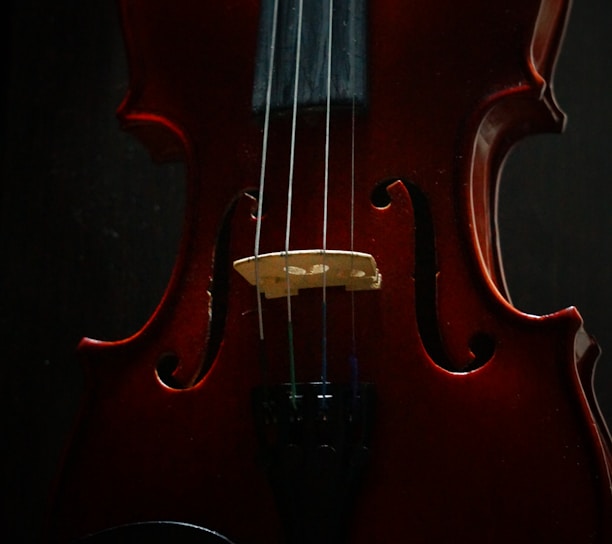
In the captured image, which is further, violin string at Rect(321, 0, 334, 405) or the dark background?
the dark background

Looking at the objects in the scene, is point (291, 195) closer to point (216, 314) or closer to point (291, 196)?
point (291, 196)

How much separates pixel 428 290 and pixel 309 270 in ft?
0.40

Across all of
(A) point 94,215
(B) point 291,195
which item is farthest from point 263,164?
(A) point 94,215

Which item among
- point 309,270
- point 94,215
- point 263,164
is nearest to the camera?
point 309,270

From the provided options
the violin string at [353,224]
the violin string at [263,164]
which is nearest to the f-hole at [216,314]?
the violin string at [263,164]

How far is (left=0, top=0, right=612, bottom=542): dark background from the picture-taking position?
4.61 ft

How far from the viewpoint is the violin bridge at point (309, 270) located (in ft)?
2.85

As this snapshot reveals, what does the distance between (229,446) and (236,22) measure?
528 mm

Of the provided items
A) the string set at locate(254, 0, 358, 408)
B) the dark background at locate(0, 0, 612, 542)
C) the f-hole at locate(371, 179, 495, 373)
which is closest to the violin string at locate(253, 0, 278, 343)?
the string set at locate(254, 0, 358, 408)

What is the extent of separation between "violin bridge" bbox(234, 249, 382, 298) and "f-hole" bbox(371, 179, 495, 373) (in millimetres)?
46

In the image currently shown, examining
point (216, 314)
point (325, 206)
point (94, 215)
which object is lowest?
point (216, 314)

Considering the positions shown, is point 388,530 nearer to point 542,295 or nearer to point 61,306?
point 542,295

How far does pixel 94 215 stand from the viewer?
155cm

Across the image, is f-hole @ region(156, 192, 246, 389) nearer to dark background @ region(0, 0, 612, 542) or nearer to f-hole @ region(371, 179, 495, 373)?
f-hole @ region(371, 179, 495, 373)
